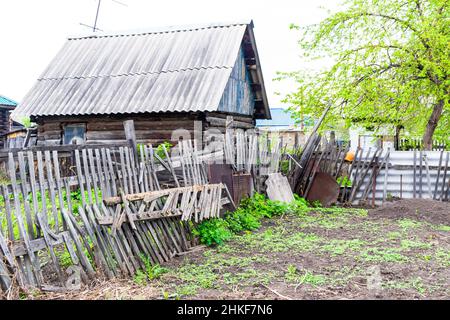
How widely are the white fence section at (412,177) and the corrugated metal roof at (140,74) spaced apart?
5.01m

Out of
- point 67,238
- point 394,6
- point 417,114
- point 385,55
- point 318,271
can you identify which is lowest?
point 318,271

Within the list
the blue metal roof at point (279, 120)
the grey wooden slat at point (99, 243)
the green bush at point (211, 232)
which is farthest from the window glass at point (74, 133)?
the blue metal roof at point (279, 120)

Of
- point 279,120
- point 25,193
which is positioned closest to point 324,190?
point 25,193

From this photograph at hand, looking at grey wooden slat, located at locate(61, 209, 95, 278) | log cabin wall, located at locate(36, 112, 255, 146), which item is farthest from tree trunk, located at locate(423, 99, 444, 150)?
grey wooden slat, located at locate(61, 209, 95, 278)

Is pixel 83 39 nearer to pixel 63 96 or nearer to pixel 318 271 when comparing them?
pixel 63 96

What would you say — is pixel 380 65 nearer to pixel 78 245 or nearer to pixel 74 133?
pixel 74 133

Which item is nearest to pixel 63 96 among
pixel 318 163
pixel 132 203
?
pixel 318 163

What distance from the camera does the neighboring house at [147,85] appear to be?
11.8 metres

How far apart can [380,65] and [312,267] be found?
10.7m

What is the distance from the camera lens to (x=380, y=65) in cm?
1461

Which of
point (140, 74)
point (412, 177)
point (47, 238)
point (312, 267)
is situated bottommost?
point (312, 267)

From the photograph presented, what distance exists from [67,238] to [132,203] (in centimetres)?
111

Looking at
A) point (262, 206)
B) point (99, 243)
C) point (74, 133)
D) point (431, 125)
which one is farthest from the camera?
point (431, 125)
